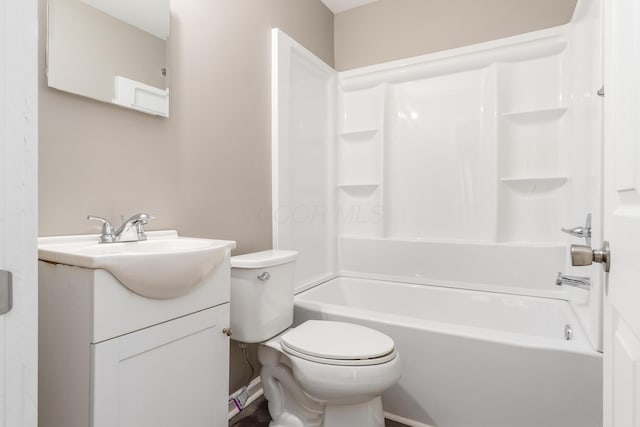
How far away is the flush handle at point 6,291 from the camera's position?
0.53 metres

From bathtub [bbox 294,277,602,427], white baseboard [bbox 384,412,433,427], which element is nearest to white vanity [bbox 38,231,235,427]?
bathtub [bbox 294,277,602,427]

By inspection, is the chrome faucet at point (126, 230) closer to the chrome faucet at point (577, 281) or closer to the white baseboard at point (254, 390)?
the white baseboard at point (254, 390)

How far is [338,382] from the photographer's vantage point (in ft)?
4.31

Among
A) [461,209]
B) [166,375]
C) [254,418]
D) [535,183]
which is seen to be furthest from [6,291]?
[535,183]

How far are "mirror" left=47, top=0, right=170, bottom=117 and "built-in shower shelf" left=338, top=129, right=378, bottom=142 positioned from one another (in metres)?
1.53

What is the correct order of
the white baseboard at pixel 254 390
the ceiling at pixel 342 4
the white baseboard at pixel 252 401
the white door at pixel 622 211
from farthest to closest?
the ceiling at pixel 342 4 < the white baseboard at pixel 254 390 < the white baseboard at pixel 252 401 < the white door at pixel 622 211

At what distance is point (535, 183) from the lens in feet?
7.20

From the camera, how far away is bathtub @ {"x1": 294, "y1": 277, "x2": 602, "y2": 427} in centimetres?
137

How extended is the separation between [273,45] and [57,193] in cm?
148

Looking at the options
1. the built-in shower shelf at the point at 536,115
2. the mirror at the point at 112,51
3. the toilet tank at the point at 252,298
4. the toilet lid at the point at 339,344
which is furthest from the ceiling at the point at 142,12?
the built-in shower shelf at the point at 536,115

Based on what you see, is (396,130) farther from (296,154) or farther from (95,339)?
(95,339)

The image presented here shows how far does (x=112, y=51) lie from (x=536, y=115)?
7.50 ft

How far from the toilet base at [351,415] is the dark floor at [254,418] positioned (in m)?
0.35

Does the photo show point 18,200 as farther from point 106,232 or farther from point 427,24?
point 427,24
